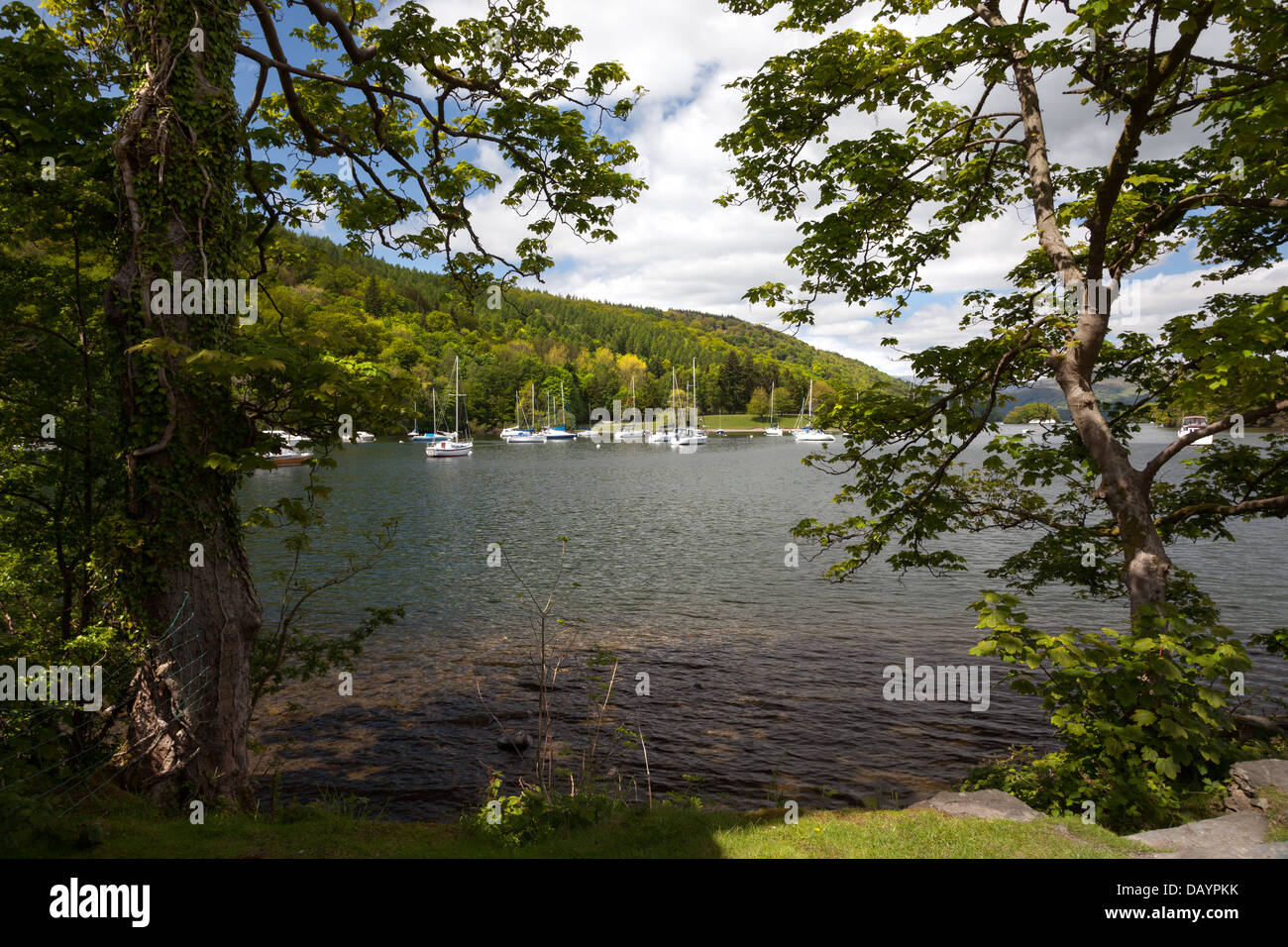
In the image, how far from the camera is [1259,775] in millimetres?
6906

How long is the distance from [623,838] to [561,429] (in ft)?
420

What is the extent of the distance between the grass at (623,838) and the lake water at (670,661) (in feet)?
6.97

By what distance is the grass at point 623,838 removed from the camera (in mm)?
5355

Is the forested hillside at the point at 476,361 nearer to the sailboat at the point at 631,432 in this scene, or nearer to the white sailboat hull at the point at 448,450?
the white sailboat hull at the point at 448,450

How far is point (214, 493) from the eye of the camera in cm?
689

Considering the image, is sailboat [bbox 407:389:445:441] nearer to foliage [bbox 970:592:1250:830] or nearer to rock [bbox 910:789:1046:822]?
rock [bbox 910:789:1046:822]

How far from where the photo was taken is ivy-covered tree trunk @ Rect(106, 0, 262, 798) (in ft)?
21.2

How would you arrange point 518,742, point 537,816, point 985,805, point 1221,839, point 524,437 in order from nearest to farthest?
point 1221,839, point 537,816, point 985,805, point 518,742, point 524,437

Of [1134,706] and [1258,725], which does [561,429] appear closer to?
[1258,725]

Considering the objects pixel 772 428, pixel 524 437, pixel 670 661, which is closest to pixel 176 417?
pixel 670 661

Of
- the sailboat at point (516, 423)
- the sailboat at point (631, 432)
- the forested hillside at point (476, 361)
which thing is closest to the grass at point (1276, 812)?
the forested hillside at point (476, 361)

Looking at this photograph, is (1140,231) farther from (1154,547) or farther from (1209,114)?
(1154,547)
